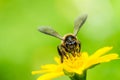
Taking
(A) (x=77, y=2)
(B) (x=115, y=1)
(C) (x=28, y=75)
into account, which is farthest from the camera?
(A) (x=77, y=2)

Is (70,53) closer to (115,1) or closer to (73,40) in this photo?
(73,40)

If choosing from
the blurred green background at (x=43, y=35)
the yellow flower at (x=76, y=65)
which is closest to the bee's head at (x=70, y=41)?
the yellow flower at (x=76, y=65)

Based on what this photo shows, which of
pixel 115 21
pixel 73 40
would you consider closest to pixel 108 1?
pixel 115 21

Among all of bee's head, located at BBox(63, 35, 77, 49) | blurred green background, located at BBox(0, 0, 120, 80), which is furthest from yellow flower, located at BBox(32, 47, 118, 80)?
blurred green background, located at BBox(0, 0, 120, 80)

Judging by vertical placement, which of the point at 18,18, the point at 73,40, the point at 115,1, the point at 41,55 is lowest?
the point at 73,40

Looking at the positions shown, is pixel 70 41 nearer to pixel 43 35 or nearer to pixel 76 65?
pixel 76 65

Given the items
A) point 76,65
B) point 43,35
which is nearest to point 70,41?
point 76,65
